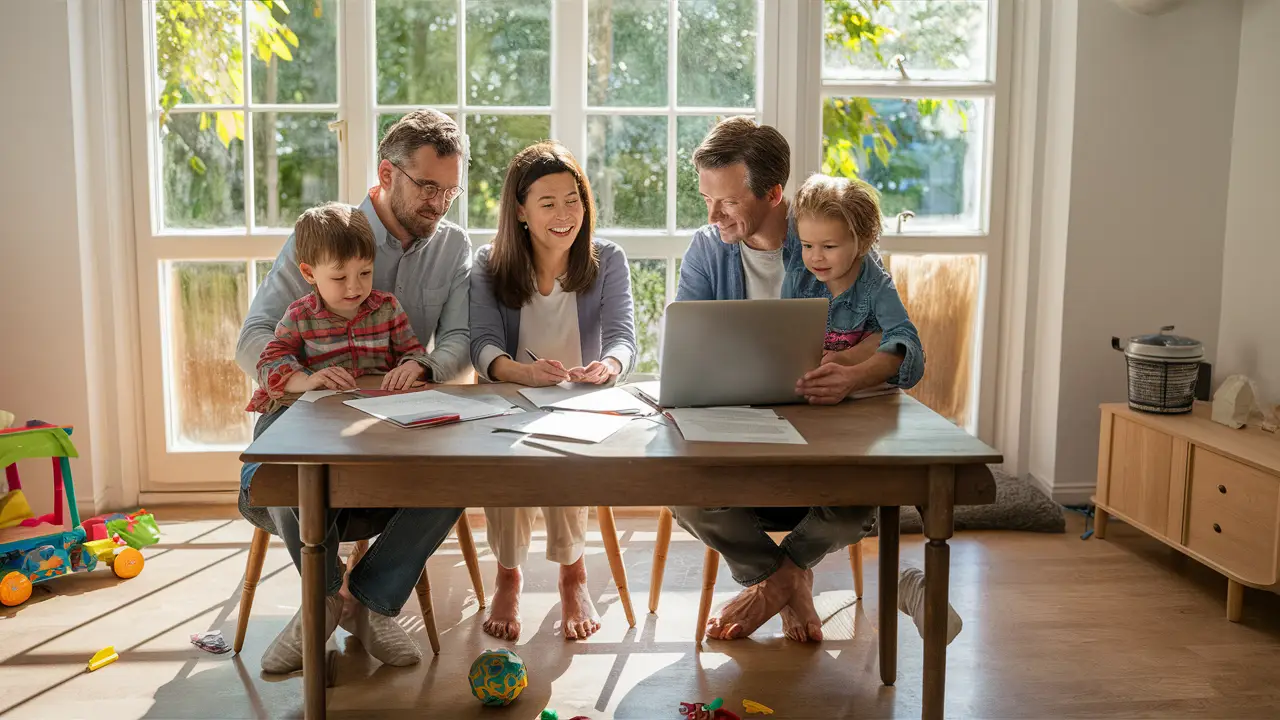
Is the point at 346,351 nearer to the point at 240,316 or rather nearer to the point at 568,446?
the point at 568,446

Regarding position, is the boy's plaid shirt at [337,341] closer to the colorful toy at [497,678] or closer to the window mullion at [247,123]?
the colorful toy at [497,678]

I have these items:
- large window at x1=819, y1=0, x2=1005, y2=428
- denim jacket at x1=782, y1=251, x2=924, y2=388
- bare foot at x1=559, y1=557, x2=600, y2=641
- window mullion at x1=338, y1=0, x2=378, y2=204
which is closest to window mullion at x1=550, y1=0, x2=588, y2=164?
window mullion at x1=338, y1=0, x2=378, y2=204

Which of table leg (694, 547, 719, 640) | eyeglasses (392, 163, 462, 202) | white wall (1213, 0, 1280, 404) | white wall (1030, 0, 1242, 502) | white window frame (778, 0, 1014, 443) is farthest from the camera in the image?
white window frame (778, 0, 1014, 443)

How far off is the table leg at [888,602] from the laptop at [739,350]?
396 millimetres

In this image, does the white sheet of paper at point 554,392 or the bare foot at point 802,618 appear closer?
the white sheet of paper at point 554,392

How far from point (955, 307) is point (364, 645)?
2.40m

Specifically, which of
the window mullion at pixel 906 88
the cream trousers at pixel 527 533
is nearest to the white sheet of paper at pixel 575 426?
the cream trousers at pixel 527 533

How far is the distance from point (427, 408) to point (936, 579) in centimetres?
102

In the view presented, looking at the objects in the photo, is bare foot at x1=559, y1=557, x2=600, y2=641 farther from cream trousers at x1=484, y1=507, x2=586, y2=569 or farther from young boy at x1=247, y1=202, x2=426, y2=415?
young boy at x1=247, y1=202, x2=426, y2=415

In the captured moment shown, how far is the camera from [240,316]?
380cm

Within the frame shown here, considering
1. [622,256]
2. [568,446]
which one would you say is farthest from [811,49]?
[568,446]

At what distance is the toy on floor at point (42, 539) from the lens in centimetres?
291

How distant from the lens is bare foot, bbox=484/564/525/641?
2705 mm

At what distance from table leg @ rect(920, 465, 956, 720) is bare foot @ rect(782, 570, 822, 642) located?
0.68m
